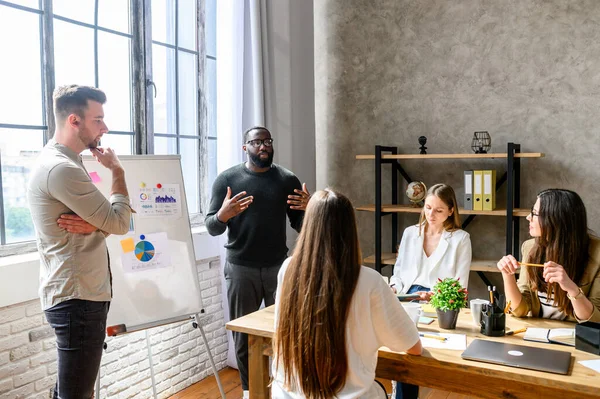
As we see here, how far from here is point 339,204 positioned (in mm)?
1664

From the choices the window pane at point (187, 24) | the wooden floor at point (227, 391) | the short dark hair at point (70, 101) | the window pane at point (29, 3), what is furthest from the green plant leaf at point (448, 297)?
→ the window pane at point (187, 24)

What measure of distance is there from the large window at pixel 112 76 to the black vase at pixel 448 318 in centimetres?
213

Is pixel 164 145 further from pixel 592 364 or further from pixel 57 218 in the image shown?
pixel 592 364

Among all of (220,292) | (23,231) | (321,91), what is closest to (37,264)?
(23,231)

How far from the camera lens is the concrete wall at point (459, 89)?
365 centimetres

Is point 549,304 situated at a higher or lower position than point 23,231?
lower

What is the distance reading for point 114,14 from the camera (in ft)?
11.0

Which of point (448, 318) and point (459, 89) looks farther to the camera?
point (459, 89)

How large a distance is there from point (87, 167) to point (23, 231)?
0.52 meters

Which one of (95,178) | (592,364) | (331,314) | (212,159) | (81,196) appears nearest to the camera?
(331,314)

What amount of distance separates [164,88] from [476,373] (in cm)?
280

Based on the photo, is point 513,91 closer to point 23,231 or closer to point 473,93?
point 473,93

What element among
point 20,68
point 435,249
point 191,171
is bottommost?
point 435,249

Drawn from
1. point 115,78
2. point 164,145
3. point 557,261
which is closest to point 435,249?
point 557,261
